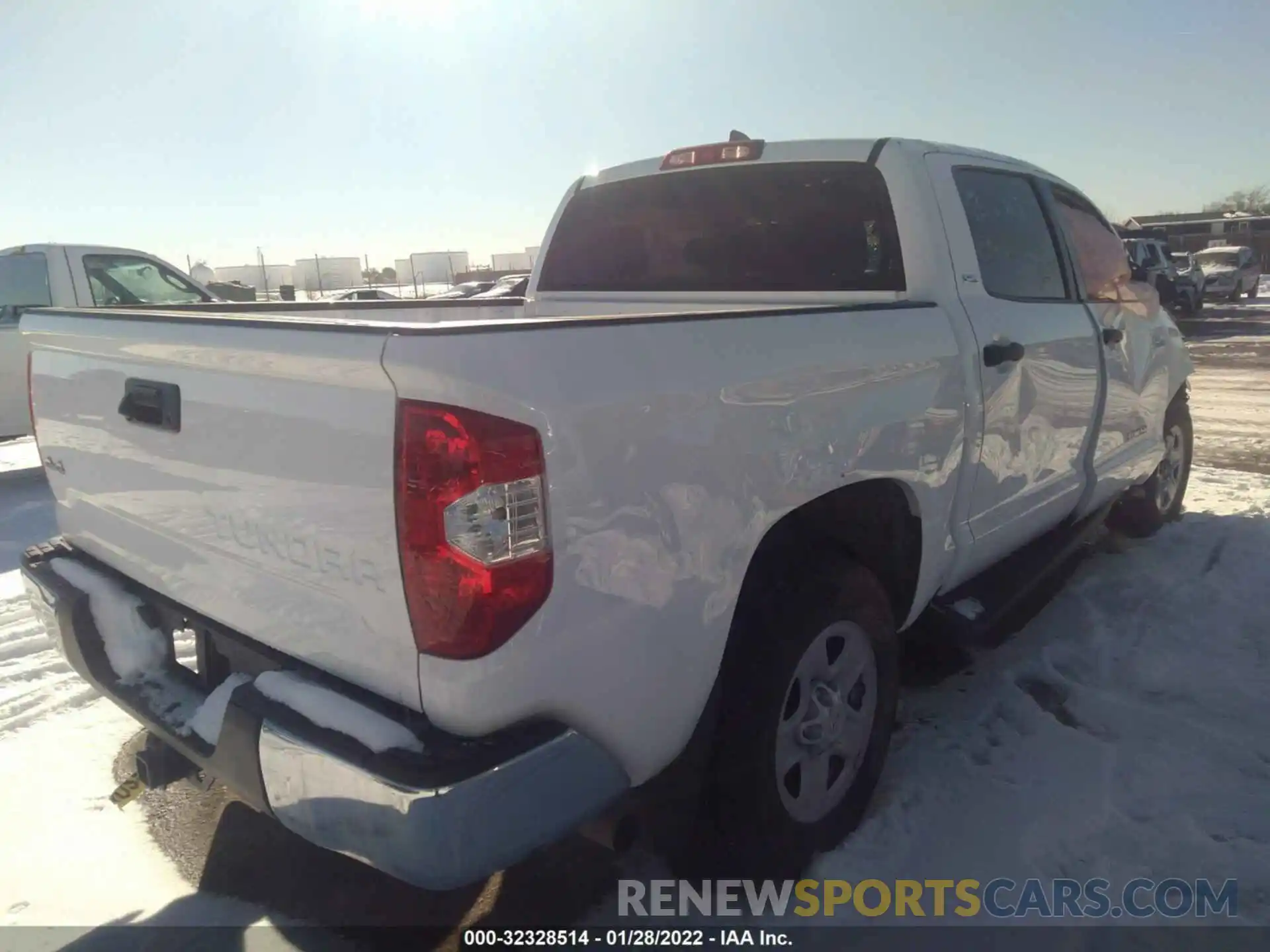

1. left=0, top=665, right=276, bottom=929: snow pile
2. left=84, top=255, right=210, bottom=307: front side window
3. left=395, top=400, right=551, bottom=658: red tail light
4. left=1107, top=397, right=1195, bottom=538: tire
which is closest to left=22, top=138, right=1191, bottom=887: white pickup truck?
left=395, top=400, right=551, bottom=658: red tail light

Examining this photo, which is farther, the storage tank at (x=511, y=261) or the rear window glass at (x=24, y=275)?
the storage tank at (x=511, y=261)

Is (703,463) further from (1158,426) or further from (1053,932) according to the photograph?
(1158,426)

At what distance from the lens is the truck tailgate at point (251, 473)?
1688mm

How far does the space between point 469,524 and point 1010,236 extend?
9.16 feet

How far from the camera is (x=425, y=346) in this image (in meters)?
1.58

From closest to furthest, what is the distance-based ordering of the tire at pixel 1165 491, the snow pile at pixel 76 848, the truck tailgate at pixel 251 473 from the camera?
1. the truck tailgate at pixel 251 473
2. the snow pile at pixel 76 848
3. the tire at pixel 1165 491

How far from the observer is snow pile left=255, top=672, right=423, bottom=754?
167 centimetres

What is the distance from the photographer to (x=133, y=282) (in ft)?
28.1

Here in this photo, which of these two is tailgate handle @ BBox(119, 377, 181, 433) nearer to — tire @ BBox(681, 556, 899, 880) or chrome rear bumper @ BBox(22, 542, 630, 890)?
chrome rear bumper @ BBox(22, 542, 630, 890)

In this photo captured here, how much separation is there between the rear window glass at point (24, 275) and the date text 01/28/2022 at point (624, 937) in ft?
26.0

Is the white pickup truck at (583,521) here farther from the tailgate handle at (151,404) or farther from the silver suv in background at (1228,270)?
the silver suv in background at (1228,270)

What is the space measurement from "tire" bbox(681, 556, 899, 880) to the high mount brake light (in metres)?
1.76

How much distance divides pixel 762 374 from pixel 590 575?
0.66 meters

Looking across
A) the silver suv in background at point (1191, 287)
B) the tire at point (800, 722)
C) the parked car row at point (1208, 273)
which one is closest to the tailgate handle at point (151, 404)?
the tire at point (800, 722)
